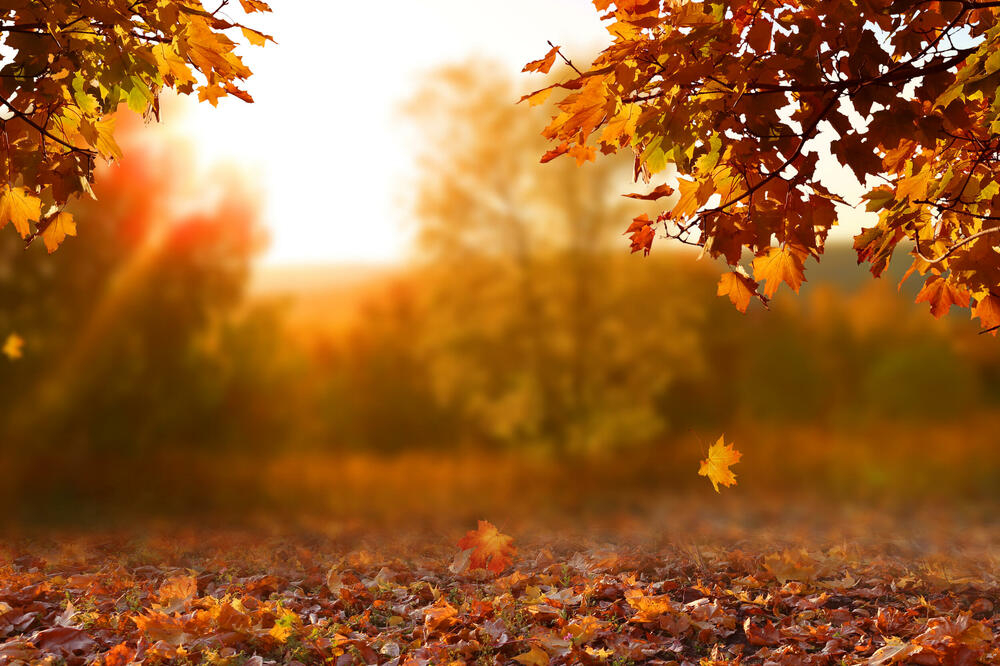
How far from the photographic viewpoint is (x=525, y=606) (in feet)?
16.3

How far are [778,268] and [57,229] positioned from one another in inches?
125

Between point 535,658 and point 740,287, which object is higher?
point 740,287

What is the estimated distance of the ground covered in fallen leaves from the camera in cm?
427

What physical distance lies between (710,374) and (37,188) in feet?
38.9

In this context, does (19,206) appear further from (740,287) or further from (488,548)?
(488,548)

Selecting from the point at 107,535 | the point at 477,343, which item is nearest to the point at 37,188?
the point at 107,535

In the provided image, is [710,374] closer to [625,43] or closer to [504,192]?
[504,192]

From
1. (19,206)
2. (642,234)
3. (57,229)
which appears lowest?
(642,234)

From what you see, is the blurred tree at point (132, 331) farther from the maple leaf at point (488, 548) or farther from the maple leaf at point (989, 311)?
the maple leaf at point (989, 311)

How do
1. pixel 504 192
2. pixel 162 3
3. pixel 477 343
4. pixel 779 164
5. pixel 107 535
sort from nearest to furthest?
pixel 779 164, pixel 162 3, pixel 107 535, pixel 477 343, pixel 504 192

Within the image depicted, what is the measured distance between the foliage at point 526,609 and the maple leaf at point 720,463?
0.96m

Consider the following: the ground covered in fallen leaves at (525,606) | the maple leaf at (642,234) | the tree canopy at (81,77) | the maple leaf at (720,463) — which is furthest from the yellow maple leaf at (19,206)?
the maple leaf at (720,463)

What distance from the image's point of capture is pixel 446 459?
13461mm

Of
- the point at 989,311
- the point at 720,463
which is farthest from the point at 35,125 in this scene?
the point at 989,311
